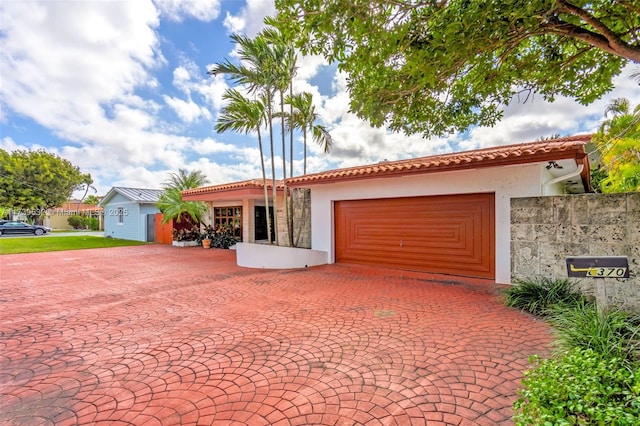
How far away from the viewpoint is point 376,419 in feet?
8.27

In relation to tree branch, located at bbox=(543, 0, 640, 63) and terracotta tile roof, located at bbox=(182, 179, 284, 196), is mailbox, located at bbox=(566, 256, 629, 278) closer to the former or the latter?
tree branch, located at bbox=(543, 0, 640, 63)

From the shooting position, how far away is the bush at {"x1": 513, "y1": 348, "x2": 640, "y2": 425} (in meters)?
1.97

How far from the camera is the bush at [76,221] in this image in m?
37.9

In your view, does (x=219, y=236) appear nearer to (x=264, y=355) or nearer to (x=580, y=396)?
(x=264, y=355)

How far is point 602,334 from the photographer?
3574 mm

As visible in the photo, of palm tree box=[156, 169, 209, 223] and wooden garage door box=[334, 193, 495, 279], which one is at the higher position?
palm tree box=[156, 169, 209, 223]

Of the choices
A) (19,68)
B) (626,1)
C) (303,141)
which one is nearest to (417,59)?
(626,1)

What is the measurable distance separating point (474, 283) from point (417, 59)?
5729 mm

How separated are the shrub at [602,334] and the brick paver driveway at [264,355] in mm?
326

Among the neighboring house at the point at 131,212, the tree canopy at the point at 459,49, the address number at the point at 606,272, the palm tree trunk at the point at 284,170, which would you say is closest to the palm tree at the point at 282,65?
the palm tree trunk at the point at 284,170

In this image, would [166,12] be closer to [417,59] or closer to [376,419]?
[417,59]

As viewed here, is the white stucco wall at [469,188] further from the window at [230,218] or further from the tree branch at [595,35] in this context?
the window at [230,218]

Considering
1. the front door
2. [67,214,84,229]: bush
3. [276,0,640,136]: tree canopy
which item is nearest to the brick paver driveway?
[276,0,640,136]: tree canopy

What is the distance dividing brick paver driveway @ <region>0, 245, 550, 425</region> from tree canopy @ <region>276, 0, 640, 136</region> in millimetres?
3851
